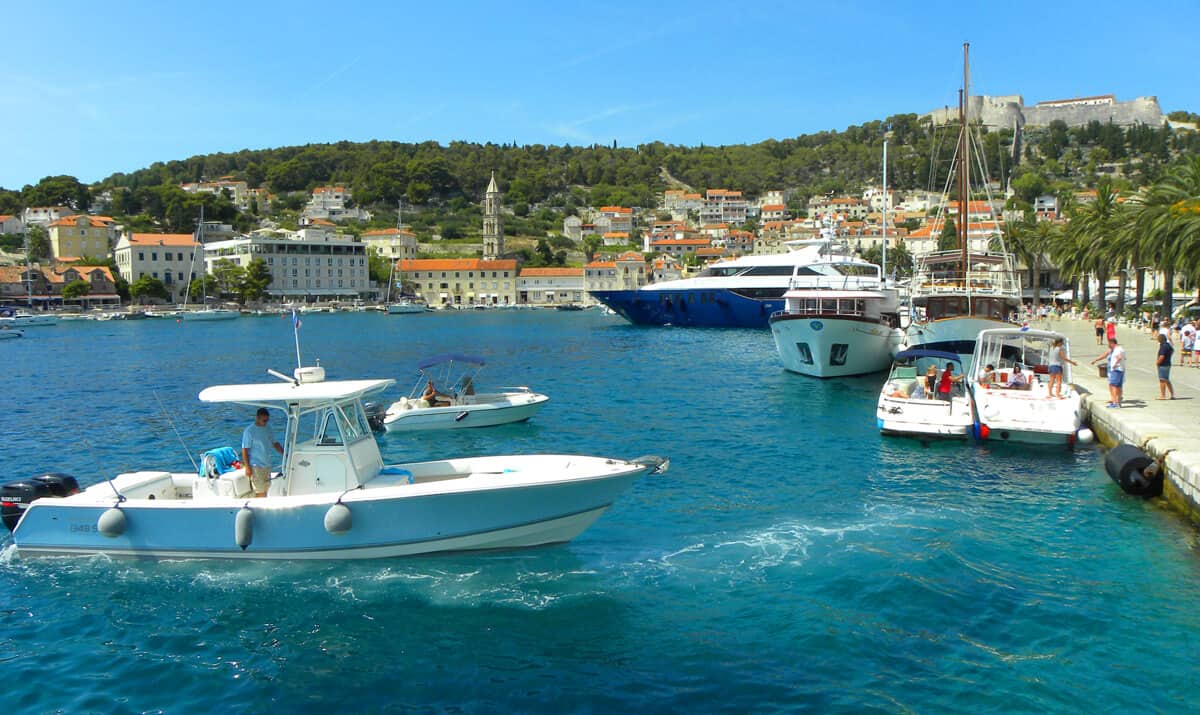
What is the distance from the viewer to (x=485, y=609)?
31.2ft

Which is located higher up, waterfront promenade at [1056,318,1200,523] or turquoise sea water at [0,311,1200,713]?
waterfront promenade at [1056,318,1200,523]

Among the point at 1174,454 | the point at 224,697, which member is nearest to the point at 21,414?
the point at 224,697

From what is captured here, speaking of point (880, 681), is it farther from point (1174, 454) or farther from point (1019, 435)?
point (1019, 435)

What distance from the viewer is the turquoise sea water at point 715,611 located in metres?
7.75

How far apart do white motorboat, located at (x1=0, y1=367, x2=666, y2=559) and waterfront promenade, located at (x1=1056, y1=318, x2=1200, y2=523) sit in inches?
345

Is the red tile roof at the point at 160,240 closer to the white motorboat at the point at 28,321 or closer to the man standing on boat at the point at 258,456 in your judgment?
the white motorboat at the point at 28,321

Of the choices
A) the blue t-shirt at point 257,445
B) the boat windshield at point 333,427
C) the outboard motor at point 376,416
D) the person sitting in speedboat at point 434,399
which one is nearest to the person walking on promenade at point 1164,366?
the boat windshield at point 333,427

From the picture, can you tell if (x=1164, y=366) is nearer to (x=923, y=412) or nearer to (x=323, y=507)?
(x=923, y=412)

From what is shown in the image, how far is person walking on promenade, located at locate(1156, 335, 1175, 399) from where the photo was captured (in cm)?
1786

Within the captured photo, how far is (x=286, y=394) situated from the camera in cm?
1077

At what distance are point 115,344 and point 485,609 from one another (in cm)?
6273

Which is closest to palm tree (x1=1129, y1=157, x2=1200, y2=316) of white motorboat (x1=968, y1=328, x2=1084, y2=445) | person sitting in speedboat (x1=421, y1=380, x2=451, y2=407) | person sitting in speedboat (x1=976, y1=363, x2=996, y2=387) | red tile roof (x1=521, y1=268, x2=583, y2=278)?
white motorboat (x1=968, y1=328, x2=1084, y2=445)

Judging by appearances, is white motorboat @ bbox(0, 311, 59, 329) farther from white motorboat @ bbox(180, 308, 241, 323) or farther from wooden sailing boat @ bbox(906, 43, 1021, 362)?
wooden sailing boat @ bbox(906, 43, 1021, 362)

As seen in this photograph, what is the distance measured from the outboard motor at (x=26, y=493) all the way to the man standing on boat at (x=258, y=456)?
3.17 m
